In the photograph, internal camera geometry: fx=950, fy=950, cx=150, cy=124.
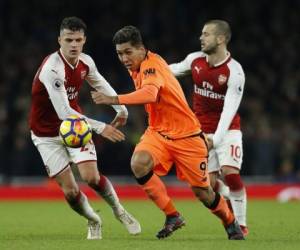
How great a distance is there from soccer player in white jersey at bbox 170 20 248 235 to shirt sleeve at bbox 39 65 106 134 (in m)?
1.73

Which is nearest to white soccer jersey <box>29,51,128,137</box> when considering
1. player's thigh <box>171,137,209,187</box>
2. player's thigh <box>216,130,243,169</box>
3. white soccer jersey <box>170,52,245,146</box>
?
player's thigh <box>171,137,209,187</box>

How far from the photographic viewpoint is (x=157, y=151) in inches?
362

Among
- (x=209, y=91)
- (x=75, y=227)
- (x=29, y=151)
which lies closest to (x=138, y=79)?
(x=209, y=91)

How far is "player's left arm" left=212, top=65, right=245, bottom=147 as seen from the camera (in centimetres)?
991

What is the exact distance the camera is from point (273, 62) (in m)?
21.3

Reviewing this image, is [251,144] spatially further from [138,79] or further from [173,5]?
[138,79]

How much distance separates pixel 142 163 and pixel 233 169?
1.85 m

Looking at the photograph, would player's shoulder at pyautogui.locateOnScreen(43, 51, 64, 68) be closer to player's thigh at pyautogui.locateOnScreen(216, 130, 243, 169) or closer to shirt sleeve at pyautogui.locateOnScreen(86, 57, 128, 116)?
shirt sleeve at pyautogui.locateOnScreen(86, 57, 128, 116)

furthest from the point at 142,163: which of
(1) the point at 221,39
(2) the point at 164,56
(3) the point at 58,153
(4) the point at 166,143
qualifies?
(2) the point at 164,56

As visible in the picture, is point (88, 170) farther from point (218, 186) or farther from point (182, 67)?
point (218, 186)

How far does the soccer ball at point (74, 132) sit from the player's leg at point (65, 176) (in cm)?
68

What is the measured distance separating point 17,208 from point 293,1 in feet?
32.6

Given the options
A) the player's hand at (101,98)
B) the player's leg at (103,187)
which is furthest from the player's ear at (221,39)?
the player's hand at (101,98)

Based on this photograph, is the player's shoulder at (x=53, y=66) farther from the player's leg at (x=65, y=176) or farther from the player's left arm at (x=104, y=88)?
the player's leg at (x=65, y=176)
